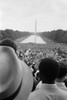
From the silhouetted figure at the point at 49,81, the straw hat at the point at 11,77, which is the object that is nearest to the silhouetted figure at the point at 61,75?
the silhouetted figure at the point at 49,81

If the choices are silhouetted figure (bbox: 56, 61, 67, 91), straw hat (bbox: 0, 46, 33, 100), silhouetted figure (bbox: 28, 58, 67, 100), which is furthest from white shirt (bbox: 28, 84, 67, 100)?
straw hat (bbox: 0, 46, 33, 100)

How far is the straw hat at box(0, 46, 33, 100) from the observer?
107 centimetres

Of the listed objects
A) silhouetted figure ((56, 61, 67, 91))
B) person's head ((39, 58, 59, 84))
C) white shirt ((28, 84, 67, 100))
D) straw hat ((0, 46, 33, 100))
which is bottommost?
silhouetted figure ((56, 61, 67, 91))

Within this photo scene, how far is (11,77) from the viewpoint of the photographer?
3.59ft

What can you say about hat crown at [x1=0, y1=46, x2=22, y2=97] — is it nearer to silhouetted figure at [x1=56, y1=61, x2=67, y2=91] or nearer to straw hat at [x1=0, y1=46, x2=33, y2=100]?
straw hat at [x1=0, y1=46, x2=33, y2=100]

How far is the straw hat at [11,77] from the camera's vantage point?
1069 millimetres

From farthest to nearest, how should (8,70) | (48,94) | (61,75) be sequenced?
(61,75), (48,94), (8,70)

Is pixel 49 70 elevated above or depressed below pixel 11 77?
below

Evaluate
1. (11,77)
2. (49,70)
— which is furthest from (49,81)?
(11,77)

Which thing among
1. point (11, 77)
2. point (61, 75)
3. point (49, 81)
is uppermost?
point (11, 77)

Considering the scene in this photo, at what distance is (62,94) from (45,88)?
14 centimetres

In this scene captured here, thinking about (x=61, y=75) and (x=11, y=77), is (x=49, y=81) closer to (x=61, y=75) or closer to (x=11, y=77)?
(x=61, y=75)

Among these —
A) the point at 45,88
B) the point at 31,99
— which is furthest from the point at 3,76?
the point at 45,88

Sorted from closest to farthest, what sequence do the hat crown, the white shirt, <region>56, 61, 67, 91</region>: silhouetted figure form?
the hat crown, the white shirt, <region>56, 61, 67, 91</region>: silhouetted figure
